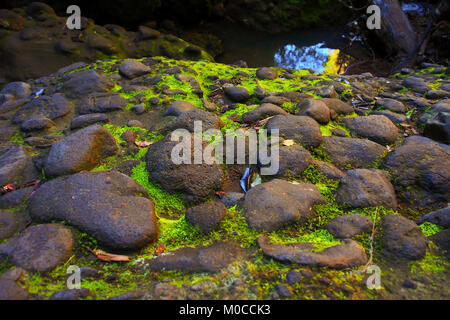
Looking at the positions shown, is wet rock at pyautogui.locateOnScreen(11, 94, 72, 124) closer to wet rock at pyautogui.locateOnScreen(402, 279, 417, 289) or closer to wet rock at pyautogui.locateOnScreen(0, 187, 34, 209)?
wet rock at pyautogui.locateOnScreen(0, 187, 34, 209)

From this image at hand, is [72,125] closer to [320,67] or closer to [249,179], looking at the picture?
[249,179]

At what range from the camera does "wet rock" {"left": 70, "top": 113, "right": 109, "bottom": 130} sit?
2941 mm

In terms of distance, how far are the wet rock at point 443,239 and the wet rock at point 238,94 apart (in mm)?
2153

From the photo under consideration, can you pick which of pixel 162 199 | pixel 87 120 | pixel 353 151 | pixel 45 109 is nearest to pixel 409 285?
pixel 353 151

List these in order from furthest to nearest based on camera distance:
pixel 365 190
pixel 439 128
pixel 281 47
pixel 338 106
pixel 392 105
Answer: pixel 281 47
pixel 392 105
pixel 338 106
pixel 439 128
pixel 365 190

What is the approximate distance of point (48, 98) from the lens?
3.37 m

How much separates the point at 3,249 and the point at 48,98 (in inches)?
85.9

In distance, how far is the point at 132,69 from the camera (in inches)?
152

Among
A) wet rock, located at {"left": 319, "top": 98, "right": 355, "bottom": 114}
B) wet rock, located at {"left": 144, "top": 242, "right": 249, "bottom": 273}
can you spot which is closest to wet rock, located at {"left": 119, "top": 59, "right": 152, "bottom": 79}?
wet rock, located at {"left": 319, "top": 98, "right": 355, "bottom": 114}

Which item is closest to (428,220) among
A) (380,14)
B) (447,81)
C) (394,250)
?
(394,250)

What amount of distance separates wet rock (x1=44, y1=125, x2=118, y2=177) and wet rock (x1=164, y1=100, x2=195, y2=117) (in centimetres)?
70

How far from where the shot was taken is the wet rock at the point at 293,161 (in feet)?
7.48

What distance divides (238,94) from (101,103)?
1421 millimetres

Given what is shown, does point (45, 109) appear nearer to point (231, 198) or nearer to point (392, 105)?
point (231, 198)
